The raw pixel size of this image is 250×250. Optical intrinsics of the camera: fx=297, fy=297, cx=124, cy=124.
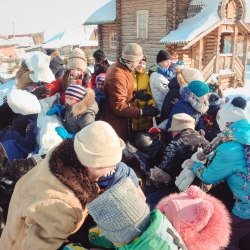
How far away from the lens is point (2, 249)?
1.94 m

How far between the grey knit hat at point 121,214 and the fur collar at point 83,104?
1949 mm

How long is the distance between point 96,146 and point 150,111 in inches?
87.1

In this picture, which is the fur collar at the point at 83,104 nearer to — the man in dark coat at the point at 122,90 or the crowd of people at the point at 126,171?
the crowd of people at the point at 126,171

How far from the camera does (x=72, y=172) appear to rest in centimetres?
179

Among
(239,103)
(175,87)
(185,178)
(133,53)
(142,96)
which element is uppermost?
(133,53)

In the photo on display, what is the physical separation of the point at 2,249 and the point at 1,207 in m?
0.53

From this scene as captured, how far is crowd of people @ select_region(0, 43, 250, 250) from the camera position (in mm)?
1551

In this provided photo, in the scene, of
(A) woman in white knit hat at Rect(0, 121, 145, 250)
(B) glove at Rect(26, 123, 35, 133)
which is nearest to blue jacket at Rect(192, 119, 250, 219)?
Answer: (A) woman in white knit hat at Rect(0, 121, 145, 250)

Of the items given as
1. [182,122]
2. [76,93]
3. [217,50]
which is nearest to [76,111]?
[76,93]

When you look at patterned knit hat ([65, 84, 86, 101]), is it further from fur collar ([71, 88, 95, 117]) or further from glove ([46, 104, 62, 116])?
glove ([46, 104, 62, 116])

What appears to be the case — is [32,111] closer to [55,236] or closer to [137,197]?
[55,236]

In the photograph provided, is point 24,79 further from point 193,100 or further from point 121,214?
point 121,214

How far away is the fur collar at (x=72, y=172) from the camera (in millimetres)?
1763

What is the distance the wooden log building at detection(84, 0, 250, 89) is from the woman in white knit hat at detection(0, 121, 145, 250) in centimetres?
1223
